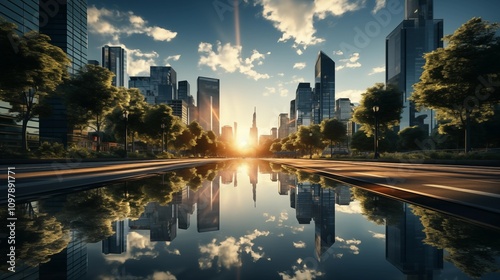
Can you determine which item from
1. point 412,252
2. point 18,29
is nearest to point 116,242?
point 412,252

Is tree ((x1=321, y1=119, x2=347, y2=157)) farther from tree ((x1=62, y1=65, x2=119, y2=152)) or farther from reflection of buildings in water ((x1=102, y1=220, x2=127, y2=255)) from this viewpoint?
reflection of buildings in water ((x1=102, y1=220, x2=127, y2=255))

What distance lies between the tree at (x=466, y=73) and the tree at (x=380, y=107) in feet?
44.1

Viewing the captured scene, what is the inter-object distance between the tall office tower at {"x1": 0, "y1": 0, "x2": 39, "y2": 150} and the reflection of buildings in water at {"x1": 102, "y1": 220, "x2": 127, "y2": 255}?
54.7 meters

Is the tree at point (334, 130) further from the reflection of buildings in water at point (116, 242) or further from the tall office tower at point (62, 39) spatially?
the tall office tower at point (62, 39)

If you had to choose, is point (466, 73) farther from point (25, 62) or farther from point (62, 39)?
point (62, 39)

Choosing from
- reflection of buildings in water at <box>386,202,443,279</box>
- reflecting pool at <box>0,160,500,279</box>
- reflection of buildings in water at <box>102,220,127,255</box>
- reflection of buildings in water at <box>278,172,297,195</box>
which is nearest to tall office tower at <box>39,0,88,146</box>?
→ reflection of buildings in water at <box>278,172,297,195</box>

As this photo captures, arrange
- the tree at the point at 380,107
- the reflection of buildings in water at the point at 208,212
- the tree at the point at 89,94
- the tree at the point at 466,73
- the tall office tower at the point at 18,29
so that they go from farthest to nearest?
the tall office tower at the point at 18,29, the tree at the point at 380,107, the tree at the point at 89,94, the tree at the point at 466,73, the reflection of buildings in water at the point at 208,212

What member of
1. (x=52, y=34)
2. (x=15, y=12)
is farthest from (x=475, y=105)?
(x=52, y=34)

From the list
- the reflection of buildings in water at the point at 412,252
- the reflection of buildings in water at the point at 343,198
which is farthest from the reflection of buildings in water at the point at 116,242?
the reflection of buildings in water at the point at 343,198

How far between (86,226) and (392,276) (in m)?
5.57

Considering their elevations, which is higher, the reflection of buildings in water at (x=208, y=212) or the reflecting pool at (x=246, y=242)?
the reflecting pool at (x=246, y=242)

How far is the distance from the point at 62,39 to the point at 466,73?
293ft

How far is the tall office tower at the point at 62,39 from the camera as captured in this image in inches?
2581

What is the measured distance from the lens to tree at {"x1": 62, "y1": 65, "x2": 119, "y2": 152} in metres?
36.6
